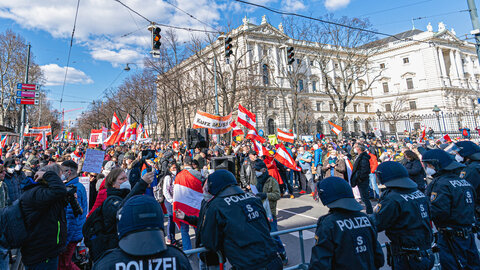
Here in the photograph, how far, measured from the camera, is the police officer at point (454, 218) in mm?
3422

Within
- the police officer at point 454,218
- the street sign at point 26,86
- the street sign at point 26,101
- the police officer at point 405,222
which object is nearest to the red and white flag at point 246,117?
the police officer at point 454,218

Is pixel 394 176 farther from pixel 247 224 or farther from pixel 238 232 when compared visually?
pixel 238 232

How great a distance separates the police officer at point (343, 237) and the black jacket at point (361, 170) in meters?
5.78

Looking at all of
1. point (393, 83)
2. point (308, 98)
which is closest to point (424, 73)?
point (393, 83)

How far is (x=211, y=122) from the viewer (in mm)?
10367

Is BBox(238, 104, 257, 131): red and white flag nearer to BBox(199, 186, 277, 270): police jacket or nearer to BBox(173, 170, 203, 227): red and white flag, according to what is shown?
BBox(173, 170, 203, 227): red and white flag

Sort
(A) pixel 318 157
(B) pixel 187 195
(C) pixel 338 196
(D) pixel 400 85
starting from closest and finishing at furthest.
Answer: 1. (C) pixel 338 196
2. (B) pixel 187 195
3. (A) pixel 318 157
4. (D) pixel 400 85

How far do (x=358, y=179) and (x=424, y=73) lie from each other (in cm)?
6301

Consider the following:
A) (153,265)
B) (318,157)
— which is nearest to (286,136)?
(318,157)

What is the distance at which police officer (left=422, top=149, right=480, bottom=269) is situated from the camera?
3.42m

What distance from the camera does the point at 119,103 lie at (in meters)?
47.3

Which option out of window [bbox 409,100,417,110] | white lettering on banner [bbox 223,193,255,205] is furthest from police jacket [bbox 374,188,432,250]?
window [bbox 409,100,417,110]

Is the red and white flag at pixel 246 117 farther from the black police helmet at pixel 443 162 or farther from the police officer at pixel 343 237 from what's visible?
the police officer at pixel 343 237

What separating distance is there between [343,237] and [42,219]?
11.2 ft
